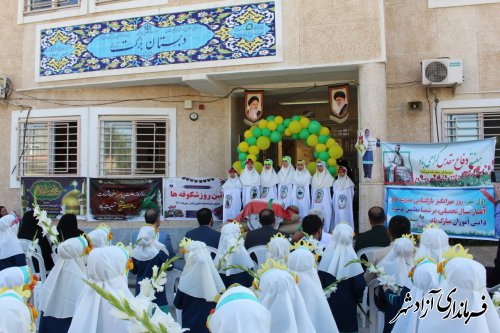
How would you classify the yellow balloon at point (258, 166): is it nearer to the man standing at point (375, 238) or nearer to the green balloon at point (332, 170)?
the green balloon at point (332, 170)

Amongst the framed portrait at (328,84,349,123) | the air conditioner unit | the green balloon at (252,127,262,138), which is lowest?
the green balloon at (252,127,262,138)

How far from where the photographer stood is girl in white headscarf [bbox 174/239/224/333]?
3.65 m

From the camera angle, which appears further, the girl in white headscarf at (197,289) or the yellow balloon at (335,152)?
the yellow balloon at (335,152)

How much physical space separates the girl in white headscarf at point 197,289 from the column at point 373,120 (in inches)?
169

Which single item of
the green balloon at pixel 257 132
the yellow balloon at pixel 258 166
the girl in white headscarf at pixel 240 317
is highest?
the green balloon at pixel 257 132

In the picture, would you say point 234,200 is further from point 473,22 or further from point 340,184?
point 473,22

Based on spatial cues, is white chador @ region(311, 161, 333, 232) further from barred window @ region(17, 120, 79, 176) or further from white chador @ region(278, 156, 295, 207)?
barred window @ region(17, 120, 79, 176)

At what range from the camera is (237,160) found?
9.96 metres

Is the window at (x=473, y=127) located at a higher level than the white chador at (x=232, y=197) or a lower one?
higher

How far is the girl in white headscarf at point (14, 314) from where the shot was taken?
83.7 inches

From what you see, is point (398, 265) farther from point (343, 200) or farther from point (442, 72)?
point (442, 72)

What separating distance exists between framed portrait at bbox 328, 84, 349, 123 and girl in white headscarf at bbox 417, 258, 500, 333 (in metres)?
6.48

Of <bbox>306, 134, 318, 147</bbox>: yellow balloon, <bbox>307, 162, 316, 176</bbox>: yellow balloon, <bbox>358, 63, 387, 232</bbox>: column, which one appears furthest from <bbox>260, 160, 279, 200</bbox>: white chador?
<bbox>358, 63, 387, 232</bbox>: column

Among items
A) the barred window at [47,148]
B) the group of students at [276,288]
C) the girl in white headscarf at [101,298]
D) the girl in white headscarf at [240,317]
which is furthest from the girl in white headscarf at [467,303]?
the barred window at [47,148]
